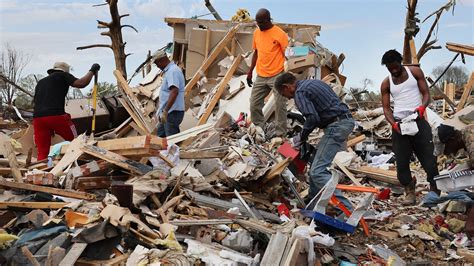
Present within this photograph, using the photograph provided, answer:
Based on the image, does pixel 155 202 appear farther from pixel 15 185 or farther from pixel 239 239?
pixel 15 185

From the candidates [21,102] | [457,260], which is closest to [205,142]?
[457,260]

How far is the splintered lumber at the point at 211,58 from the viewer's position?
12148 millimetres

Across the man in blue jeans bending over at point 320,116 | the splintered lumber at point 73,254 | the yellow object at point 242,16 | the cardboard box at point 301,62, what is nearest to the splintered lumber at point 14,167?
the splintered lumber at point 73,254

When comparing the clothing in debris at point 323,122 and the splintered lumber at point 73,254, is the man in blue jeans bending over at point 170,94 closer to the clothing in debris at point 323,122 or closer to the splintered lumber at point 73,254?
the clothing in debris at point 323,122

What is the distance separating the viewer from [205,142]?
7.61 metres

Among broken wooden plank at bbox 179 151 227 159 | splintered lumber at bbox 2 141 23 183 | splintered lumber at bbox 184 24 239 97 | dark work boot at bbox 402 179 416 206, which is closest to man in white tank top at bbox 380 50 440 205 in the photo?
dark work boot at bbox 402 179 416 206

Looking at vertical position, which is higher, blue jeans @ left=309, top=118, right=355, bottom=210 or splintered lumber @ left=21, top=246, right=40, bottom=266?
blue jeans @ left=309, top=118, right=355, bottom=210

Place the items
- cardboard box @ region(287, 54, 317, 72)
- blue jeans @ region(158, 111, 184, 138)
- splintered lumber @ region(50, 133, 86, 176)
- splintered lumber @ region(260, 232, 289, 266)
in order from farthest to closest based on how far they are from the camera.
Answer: cardboard box @ region(287, 54, 317, 72)
blue jeans @ region(158, 111, 184, 138)
splintered lumber @ region(50, 133, 86, 176)
splintered lumber @ region(260, 232, 289, 266)

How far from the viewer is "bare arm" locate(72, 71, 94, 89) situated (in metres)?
7.78

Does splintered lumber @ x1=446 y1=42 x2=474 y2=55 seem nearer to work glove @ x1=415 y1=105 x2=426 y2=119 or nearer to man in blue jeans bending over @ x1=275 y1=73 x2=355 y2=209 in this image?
work glove @ x1=415 y1=105 x2=426 y2=119

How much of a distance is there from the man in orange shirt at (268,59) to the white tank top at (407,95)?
2660 mm

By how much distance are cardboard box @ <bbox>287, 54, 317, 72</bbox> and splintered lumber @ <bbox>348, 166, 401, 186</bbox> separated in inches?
112

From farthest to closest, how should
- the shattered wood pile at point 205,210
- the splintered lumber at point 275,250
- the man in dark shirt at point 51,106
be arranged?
the man in dark shirt at point 51,106 → the shattered wood pile at point 205,210 → the splintered lumber at point 275,250

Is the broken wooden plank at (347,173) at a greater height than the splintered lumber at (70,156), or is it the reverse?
the splintered lumber at (70,156)
